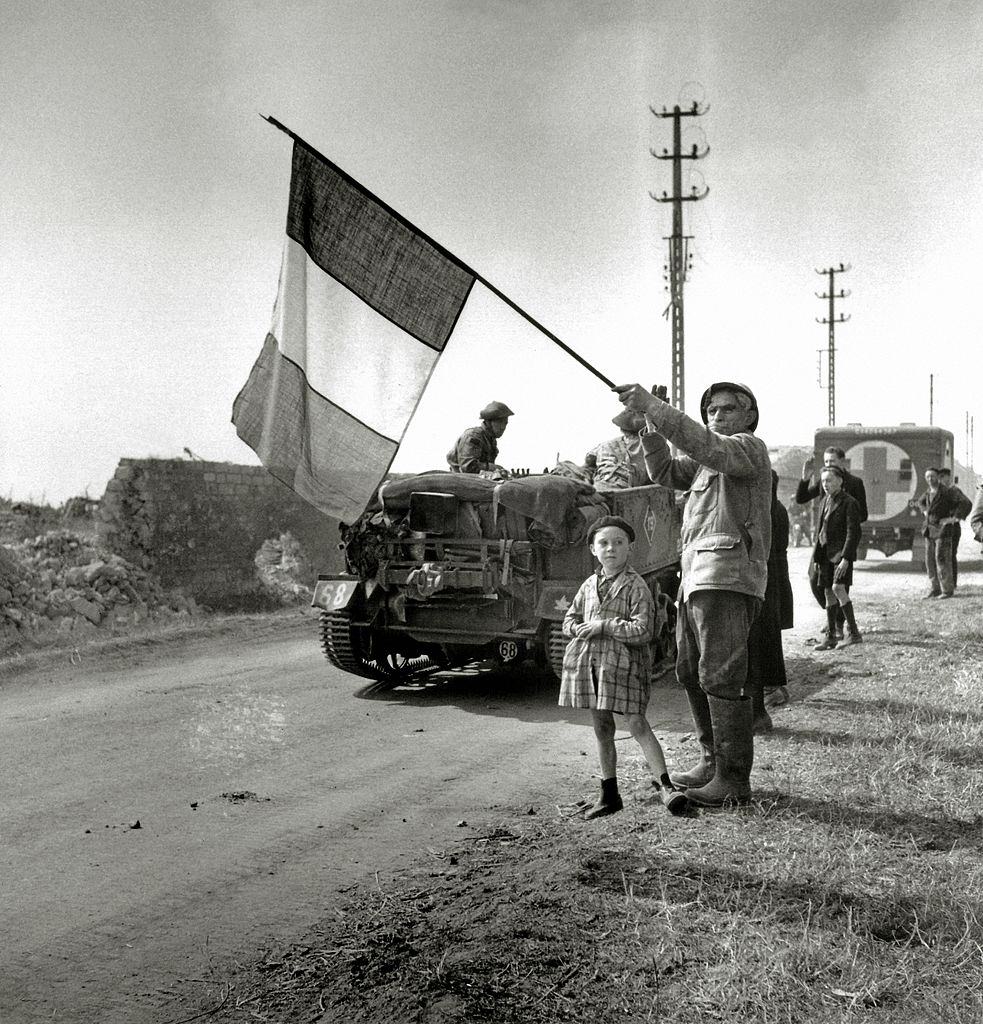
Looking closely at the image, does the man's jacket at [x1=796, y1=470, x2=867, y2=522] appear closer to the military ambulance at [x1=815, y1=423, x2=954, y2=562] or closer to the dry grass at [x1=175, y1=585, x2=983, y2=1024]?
the dry grass at [x1=175, y1=585, x2=983, y2=1024]

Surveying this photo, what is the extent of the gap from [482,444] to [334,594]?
6.28 ft

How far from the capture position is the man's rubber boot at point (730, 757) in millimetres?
4910

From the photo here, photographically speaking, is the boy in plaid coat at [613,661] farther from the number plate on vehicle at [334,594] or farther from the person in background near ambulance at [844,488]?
the person in background near ambulance at [844,488]

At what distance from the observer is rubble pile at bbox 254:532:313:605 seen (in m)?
16.6

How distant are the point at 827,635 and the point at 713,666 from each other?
6465mm

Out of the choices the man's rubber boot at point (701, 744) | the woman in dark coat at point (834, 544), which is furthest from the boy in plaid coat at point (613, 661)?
the woman in dark coat at point (834, 544)

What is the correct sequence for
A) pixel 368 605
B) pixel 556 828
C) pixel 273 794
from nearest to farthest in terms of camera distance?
pixel 556 828, pixel 273 794, pixel 368 605

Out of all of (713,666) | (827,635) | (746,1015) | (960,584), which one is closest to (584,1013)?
(746,1015)

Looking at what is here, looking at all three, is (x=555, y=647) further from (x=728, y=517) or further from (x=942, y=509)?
(x=942, y=509)

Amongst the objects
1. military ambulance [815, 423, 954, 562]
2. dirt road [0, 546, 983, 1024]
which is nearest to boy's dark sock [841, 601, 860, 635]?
dirt road [0, 546, 983, 1024]

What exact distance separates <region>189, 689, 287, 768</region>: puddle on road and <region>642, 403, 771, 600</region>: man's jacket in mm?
2950

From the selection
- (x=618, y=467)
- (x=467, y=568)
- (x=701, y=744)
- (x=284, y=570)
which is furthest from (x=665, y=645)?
(x=284, y=570)

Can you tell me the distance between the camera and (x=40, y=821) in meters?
5.02

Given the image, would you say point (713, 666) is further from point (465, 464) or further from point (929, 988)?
point (465, 464)
